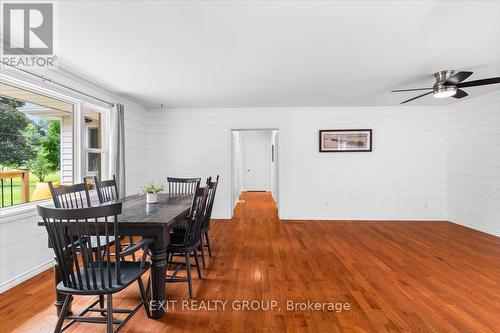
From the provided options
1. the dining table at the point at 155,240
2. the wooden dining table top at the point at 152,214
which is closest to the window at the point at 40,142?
the wooden dining table top at the point at 152,214

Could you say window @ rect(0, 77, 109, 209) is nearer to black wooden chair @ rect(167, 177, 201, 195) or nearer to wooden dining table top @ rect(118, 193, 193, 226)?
black wooden chair @ rect(167, 177, 201, 195)

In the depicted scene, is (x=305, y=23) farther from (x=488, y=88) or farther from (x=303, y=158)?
(x=488, y=88)

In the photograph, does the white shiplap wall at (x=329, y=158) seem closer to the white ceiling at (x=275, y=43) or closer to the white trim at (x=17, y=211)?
the white ceiling at (x=275, y=43)

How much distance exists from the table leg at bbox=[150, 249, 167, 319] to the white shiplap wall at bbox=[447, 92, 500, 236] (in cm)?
550

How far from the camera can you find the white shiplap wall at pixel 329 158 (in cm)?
543

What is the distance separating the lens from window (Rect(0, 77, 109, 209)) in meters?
2.82

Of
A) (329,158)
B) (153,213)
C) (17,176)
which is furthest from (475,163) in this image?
(17,176)

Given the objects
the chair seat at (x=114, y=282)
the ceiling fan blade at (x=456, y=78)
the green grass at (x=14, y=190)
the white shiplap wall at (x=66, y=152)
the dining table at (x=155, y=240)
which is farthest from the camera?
the white shiplap wall at (x=66, y=152)

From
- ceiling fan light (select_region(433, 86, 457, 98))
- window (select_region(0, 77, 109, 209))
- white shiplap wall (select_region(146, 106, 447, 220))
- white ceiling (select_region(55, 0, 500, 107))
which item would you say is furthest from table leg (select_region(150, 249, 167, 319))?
ceiling fan light (select_region(433, 86, 457, 98))

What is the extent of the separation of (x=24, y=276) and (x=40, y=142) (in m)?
1.65

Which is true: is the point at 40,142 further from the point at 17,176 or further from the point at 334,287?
the point at 334,287

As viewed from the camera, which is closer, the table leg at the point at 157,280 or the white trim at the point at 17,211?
the table leg at the point at 157,280

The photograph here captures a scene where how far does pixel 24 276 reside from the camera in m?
2.71

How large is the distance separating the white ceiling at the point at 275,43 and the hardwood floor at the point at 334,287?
255cm
